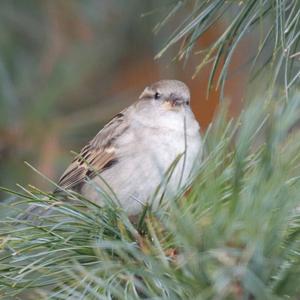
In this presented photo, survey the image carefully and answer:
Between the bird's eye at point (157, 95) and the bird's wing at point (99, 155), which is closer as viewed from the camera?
the bird's wing at point (99, 155)

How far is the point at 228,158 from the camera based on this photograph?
1659 millimetres

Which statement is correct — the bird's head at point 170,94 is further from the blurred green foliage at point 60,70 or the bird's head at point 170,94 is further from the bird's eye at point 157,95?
the blurred green foliage at point 60,70

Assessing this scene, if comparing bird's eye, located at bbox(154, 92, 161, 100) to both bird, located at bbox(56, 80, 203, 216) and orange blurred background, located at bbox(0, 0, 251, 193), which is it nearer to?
bird, located at bbox(56, 80, 203, 216)

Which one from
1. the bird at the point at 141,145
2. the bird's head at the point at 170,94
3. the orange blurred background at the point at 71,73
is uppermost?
the orange blurred background at the point at 71,73

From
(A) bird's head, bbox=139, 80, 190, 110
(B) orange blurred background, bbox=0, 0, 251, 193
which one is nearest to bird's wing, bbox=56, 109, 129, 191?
(A) bird's head, bbox=139, 80, 190, 110

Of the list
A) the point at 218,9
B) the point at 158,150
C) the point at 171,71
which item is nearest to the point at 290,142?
the point at 218,9

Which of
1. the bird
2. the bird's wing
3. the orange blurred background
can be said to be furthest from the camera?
the orange blurred background

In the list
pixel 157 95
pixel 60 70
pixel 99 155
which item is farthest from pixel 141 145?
pixel 60 70

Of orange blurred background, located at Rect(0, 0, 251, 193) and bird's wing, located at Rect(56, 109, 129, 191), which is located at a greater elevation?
orange blurred background, located at Rect(0, 0, 251, 193)

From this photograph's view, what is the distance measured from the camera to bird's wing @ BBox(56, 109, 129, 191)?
2879mm

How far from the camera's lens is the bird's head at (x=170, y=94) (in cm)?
295

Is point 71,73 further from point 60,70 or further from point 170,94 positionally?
point 170,94

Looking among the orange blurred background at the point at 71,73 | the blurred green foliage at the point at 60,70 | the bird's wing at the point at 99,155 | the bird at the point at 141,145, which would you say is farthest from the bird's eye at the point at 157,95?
the blurred green foliage at the point at 60,70

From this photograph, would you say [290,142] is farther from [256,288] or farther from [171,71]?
[171,71]
